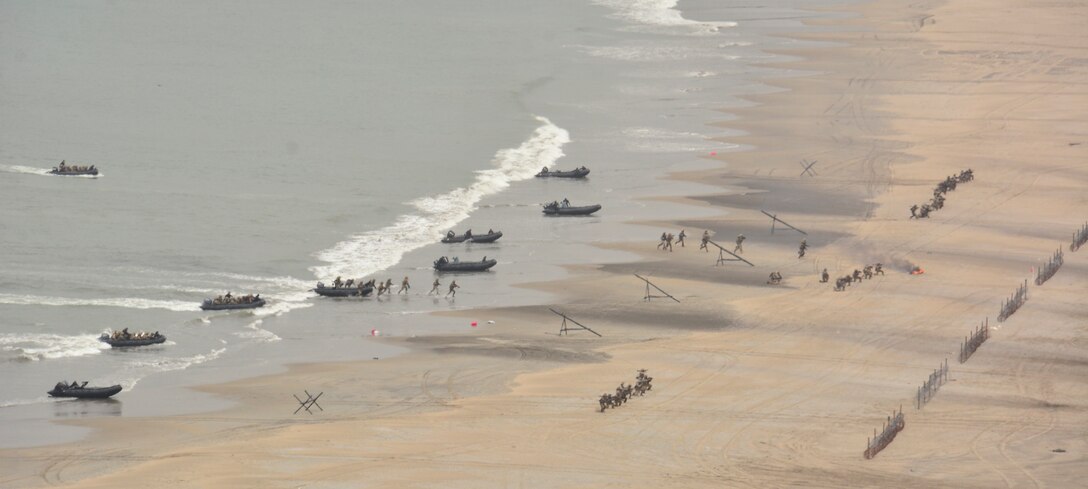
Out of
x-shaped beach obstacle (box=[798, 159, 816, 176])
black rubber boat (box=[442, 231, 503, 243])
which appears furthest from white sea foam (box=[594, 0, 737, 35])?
black rubber boat (box=[442, 231, 503, 243])

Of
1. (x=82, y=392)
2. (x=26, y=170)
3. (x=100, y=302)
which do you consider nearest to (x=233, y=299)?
(x=100, y=302)

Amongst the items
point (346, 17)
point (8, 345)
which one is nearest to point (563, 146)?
point (8, 345)

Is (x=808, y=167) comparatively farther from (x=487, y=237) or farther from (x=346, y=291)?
(x=346, y=291)

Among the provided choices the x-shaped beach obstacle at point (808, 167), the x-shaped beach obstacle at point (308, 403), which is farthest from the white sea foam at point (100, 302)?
the x-shaped beach obstacle at point (808, 167)

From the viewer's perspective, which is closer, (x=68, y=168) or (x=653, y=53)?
(x=68, y=168)

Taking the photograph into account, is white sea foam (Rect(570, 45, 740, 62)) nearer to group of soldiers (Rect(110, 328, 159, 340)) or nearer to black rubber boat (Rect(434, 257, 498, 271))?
black rubber boat (Rect(434, 257, 498, 271))

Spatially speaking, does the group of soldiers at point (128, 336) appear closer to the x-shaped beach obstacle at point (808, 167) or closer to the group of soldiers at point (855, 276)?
the group of soldiers at point (855, 276)
